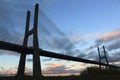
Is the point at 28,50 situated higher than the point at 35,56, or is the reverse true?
the point at 28,50

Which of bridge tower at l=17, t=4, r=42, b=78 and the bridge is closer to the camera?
the bridge

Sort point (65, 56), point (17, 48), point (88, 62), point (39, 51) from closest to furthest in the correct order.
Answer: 1. point (17, 48)
2. point (39, 51)
3. point (65, 56)
4. point (88, 62)

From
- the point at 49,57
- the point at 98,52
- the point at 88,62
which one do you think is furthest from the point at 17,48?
the point at 98,52

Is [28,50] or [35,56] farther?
[28,50]

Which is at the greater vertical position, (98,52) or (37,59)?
(98,52)

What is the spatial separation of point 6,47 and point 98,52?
24572 mm

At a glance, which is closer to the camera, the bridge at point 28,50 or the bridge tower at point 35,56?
the bridge at point 28,50

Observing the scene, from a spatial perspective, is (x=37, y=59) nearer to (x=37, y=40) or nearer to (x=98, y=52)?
(x=37, y=40)

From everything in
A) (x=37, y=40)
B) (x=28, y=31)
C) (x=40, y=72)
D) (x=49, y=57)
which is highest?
(x=28, y=31)

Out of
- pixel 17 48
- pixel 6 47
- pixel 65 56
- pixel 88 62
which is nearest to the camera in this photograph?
pixel 6 47

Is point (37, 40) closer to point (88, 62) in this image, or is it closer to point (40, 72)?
point (40, 72)

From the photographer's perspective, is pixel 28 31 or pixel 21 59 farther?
pixel 28 31

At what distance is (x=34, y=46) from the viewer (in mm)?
18609

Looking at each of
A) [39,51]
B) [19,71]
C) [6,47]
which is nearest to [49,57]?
[39,51]
